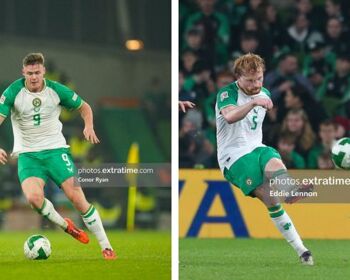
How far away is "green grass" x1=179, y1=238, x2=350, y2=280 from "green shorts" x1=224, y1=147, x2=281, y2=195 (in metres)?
0.52

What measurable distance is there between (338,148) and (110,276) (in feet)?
5.96

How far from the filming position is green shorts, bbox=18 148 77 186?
7715mm

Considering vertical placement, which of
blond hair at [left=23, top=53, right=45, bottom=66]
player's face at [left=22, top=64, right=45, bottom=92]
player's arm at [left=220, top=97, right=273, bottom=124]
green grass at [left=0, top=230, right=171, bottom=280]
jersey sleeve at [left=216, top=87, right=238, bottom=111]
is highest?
blond hair at [left=23, top=53, right=45, bottom=66]

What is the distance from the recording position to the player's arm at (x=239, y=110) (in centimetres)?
779

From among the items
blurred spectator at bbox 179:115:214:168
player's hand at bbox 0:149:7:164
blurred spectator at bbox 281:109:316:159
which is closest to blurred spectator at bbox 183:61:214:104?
blurred spectator at bbox 179:115:214:168

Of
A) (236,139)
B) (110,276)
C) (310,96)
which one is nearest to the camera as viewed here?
(110,276)

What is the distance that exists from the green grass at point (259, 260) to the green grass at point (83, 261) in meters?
0.23

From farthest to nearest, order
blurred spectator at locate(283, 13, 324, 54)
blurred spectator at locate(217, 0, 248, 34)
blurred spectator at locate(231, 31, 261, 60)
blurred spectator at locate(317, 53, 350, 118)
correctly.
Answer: blurred spectator at locate(217, 0, 248, 34) < blurred spectator at locate(283, 13, 324, 54) < blurred spectator at locate(317, 53, 350, 118) < blurred spectator at locate(231, 31, 261, 60)

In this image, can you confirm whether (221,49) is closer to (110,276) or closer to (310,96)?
(310,96)

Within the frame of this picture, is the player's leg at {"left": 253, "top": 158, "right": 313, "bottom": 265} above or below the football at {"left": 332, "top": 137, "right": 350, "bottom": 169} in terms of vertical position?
below

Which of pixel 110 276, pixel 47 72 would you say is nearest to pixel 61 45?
pixel 47 72

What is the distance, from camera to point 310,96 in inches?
411

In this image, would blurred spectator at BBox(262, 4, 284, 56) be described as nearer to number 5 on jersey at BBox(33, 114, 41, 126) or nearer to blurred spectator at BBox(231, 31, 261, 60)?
blurred spectator at BBox(231, 31, 261, 60)

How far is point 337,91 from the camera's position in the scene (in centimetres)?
1053
